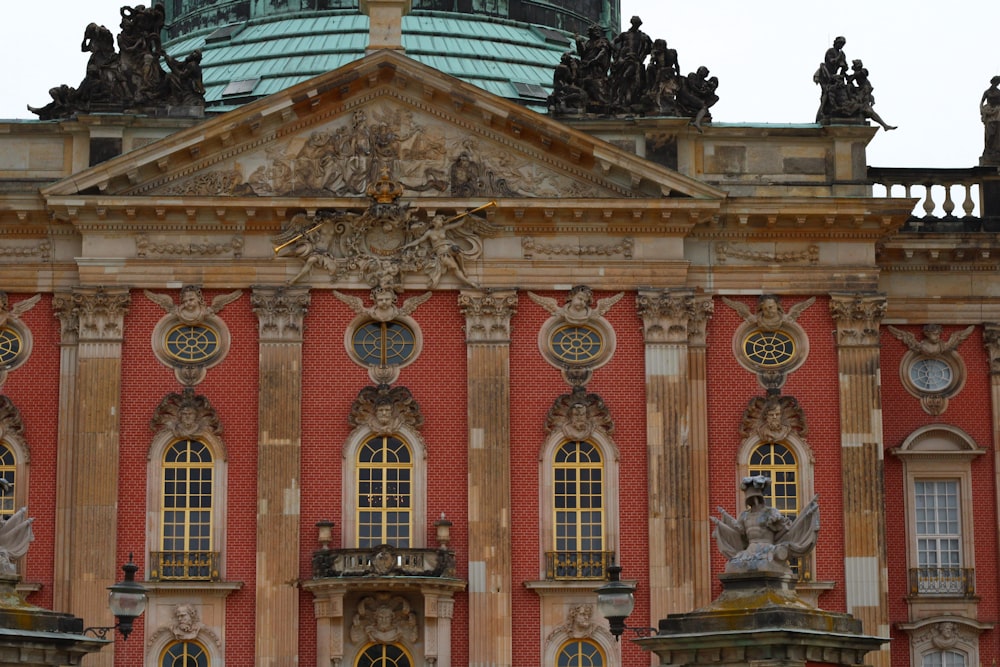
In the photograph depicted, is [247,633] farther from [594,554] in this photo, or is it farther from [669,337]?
[669,337]

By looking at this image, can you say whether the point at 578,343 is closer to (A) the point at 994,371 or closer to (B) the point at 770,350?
(B) the point at 770,350

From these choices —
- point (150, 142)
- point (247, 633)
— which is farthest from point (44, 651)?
point (150, 142)

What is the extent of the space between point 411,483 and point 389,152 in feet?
20.7

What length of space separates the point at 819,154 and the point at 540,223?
5743 millimetres

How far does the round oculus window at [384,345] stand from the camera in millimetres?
47500

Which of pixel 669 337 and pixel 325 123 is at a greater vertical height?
pixel 325 123

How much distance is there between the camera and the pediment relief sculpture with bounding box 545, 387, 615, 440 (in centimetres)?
4725

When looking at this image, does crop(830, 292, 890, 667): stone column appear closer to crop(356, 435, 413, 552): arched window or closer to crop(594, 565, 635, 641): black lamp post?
crop(356, 435, 413, 552): arched window

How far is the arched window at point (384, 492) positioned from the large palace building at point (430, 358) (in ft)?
0.21

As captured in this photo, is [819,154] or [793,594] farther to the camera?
[819,154]

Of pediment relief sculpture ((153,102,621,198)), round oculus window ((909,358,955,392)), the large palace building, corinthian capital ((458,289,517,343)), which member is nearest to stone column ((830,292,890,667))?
the large palace building

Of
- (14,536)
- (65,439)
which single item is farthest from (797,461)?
(14,536)

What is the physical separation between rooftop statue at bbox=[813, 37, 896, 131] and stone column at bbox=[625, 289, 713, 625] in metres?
4.64

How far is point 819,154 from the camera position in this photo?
48.9 metres
